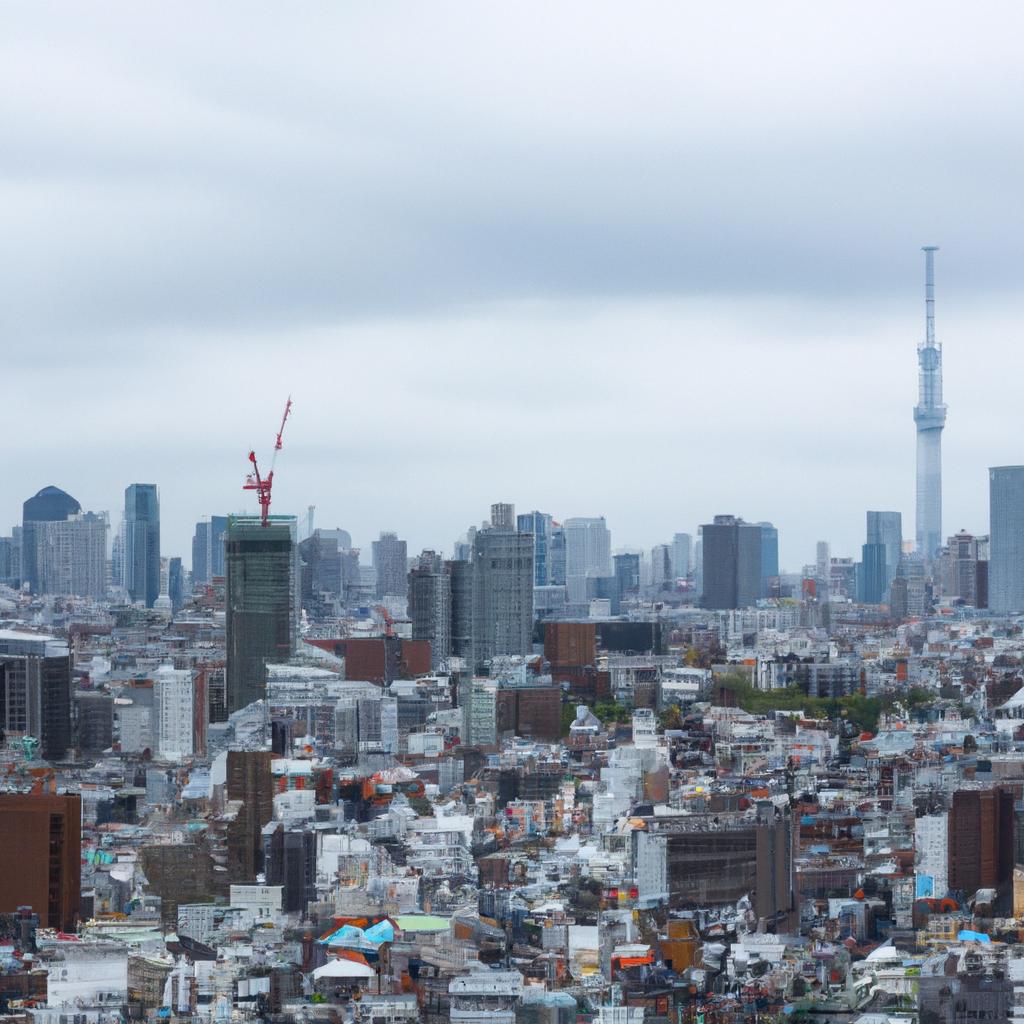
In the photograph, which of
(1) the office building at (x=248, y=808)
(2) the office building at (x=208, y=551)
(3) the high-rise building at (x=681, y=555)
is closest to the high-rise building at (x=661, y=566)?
(3) the high-rise building at (x=681, y=555)

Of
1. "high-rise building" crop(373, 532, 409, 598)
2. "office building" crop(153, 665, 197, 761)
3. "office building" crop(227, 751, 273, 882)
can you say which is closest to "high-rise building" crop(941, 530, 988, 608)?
"high-rise building" crop(373, 532, 409, 598)

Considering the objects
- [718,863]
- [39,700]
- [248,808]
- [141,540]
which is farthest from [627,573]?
[718,863]

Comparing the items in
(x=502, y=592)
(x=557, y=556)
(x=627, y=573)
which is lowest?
(x=502, y=592)

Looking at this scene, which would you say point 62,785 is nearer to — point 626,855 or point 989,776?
point 626,855

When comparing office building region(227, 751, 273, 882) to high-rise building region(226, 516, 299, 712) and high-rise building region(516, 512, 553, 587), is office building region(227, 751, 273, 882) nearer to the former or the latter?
high-rise building region(226, 516, 299, 712)

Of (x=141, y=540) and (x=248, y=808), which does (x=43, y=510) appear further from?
(x=248, y=808)

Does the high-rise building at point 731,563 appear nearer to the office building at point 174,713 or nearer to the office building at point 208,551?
the office building at point 208,551
